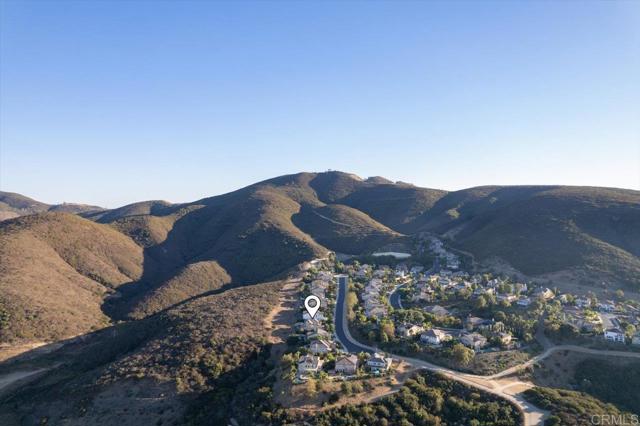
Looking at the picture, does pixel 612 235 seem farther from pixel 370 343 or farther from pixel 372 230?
pixel 370 343

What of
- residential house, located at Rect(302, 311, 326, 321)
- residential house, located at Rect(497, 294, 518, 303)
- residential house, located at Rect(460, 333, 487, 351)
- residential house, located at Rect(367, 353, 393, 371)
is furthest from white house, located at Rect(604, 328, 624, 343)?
residential house, located at Rect(302, 311, 326, 321)

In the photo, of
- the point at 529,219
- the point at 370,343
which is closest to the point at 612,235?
the point at 529,219

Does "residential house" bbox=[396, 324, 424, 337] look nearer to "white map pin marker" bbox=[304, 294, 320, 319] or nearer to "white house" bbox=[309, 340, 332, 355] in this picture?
"white house" bbox=[309, 340, 332, 355]

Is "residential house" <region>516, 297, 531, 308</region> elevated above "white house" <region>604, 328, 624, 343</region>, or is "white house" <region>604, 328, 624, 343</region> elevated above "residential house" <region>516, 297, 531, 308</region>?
"residential house" <region>516, 297, 531, 308</region>

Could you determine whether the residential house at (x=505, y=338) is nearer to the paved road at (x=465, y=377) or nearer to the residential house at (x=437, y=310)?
the paved road at (x=465, y=377)

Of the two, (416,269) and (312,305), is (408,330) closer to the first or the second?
(312,305)

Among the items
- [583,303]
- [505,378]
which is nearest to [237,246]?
[583,303]
